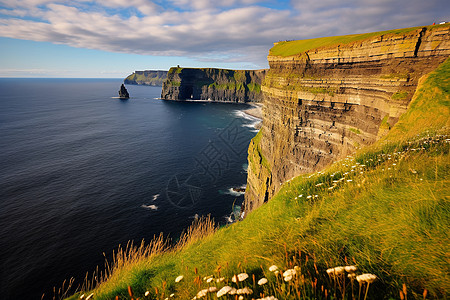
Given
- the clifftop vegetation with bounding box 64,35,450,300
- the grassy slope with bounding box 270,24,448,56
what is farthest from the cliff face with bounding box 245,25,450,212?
the clifftop vegetation with bounding box 64,35,450,300

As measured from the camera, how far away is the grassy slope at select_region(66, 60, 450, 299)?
9.71 feet

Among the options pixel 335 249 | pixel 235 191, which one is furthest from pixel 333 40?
pixel 335 249

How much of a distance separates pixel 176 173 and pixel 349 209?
5314 cm

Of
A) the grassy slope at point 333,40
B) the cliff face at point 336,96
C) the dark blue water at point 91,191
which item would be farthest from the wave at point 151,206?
the grassy slope at point 333,40

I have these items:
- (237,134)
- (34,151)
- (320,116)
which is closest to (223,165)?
(237,134)

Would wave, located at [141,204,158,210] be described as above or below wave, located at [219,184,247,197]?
below

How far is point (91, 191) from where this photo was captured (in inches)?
1811

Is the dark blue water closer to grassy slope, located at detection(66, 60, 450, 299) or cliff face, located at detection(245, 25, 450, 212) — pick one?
cliff face, located at detection(245, 25, 450, 212)

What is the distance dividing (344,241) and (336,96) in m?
26.6

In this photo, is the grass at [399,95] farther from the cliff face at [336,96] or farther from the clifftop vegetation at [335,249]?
the clifftop vegetation at [335,249]

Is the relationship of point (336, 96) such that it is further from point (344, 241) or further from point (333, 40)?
point (344, 241)

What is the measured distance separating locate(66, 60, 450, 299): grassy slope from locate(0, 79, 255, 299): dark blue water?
32684mm

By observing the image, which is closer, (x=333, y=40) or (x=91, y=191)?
(x=333, y=40)

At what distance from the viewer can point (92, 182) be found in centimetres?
4931
